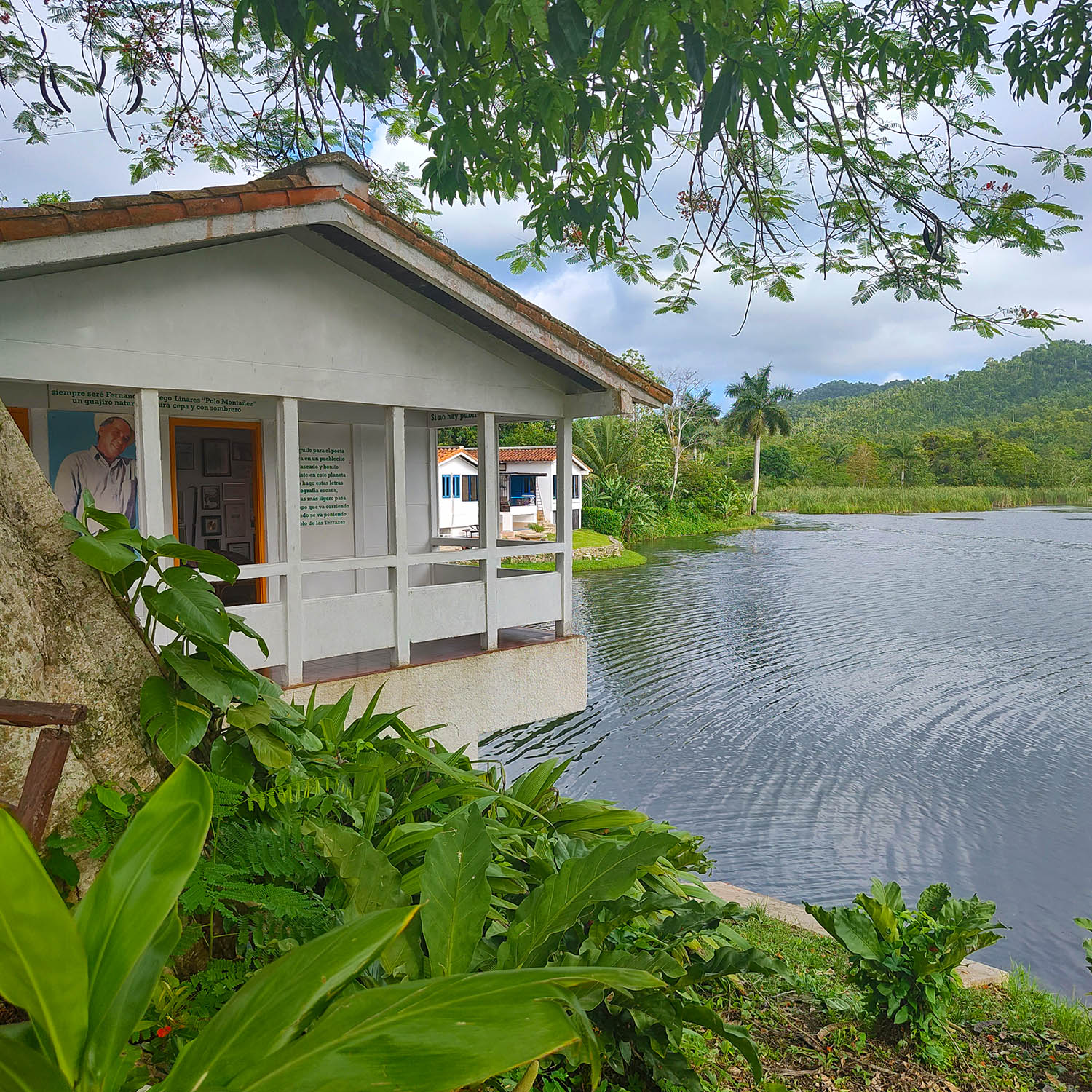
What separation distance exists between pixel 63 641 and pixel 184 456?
533cm

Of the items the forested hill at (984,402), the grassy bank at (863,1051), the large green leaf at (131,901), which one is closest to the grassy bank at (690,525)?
the grassy bank at (863,1051)

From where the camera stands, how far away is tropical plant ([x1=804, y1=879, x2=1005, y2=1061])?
3.18 meters

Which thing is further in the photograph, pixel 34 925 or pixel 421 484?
pixel 421 484

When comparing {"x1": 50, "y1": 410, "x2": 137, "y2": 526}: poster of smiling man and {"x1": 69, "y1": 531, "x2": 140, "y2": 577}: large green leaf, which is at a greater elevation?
{"x1": 50, "y1": 410, "x2": 137, "y2": 526}: poster of smiling man

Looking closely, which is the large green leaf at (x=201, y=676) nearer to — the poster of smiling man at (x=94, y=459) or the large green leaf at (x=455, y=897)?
the large green leaf at (x=455, y=897)

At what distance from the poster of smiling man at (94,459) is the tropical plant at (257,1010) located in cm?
605

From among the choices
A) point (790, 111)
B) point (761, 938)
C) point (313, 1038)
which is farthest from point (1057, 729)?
point (313, 1038)

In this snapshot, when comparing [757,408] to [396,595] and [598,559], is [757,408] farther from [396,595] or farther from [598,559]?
[396,595]

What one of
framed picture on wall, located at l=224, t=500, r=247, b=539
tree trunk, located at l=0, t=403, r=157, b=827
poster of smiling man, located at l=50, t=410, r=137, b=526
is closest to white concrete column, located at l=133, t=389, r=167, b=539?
poster of smiling man, located at l=50, t=410, r=137, b=526

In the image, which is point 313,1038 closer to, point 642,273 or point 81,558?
point 81,558

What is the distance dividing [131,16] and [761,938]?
7.99 meters

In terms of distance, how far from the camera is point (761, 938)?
5.50 m

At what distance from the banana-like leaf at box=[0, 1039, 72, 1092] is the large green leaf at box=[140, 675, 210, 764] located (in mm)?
1299

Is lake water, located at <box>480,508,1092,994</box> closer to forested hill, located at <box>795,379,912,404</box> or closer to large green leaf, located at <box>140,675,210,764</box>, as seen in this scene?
large green leaf, located at <box>140,675,210,764</box>
